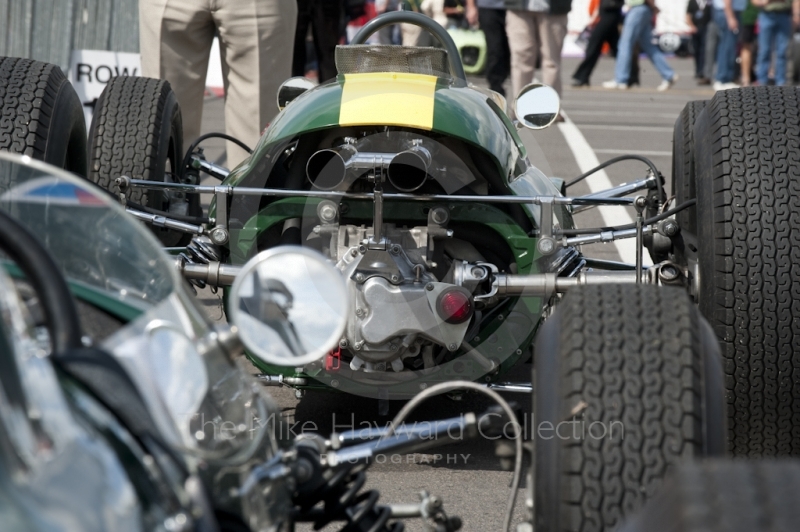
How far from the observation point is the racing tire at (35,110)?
4.07 m

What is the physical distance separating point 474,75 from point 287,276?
17.7 m

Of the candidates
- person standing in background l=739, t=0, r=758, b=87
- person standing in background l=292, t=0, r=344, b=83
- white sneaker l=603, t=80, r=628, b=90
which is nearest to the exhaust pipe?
person standing in background l=292, t=0, r=344, b=83

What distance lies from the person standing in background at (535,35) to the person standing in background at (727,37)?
8.01m

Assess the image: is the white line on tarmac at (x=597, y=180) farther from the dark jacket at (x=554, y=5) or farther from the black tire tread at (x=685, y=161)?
the dark jacket at (x=554, y=5)

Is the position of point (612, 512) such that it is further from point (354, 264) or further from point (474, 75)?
point (474, 75)

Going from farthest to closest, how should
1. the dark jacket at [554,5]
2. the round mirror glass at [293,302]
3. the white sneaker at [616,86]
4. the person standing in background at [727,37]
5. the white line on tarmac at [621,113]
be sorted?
the white sneaker at [616,86], the person standing in background at [727,37], the white line on tarmac at [621,113], the dark jacket at [554,5], the round mirror glass at [293,302]

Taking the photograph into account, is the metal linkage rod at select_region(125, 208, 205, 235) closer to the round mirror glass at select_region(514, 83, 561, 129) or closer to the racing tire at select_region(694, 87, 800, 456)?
the round mirror glass at select_region(514, 83, 561, 129)

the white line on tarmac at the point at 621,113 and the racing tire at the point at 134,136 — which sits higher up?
the racing tire at the point at 134,136

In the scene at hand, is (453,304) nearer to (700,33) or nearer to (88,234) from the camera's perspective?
(88,234)

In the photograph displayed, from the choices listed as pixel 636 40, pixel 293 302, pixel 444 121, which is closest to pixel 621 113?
pixel 636 40

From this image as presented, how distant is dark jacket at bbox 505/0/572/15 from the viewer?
10312 mm

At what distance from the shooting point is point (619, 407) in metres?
2.34

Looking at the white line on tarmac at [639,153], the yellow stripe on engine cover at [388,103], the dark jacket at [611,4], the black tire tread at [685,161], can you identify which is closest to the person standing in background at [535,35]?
the white line on tarmac at [639,153]

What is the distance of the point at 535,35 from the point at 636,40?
6.62 meters
